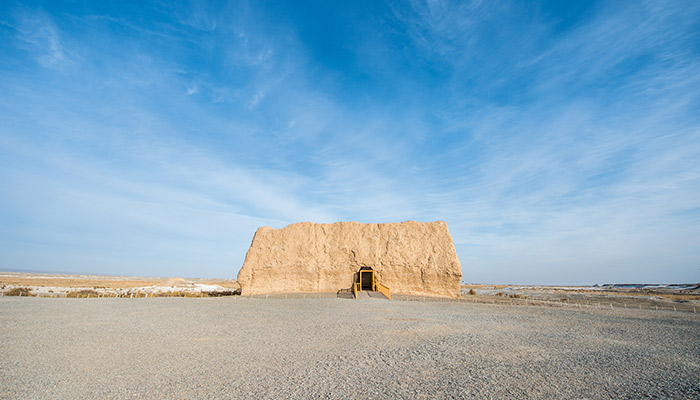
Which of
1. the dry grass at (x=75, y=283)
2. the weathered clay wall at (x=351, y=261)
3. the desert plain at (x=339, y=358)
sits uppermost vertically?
the weathered clay wall at (x=351, y=261)

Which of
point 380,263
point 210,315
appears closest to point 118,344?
point 210,315

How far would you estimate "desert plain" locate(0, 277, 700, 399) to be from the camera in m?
5.91

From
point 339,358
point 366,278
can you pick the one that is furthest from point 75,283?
point 339,358

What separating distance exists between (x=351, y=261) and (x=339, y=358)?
21317 millimetres

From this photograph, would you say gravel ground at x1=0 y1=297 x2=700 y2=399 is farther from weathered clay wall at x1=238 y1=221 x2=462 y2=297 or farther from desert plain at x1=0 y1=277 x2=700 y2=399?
weathered clay wall at x1=238 y1=221 x2=462 y2=297

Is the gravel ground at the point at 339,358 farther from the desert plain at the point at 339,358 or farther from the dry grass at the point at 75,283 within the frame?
the dry grass at the point at 75,283

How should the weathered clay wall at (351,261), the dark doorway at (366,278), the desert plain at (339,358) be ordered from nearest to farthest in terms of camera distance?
the desert plain at (339,358)
the weathered clay wall at (351,261)
the dark doorway at (366,278)

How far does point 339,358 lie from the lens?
7871 mm

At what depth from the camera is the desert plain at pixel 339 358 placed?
19.4 ft

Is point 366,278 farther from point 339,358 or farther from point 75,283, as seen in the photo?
point 75,283

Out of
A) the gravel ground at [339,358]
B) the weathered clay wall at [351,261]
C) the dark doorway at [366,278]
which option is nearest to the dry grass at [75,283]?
the weathered clay wall at [351,261]

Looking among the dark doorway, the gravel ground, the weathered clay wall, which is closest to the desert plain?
the gravel ground

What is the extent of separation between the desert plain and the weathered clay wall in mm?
14360

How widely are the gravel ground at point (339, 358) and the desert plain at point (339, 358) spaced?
34 millimetres
